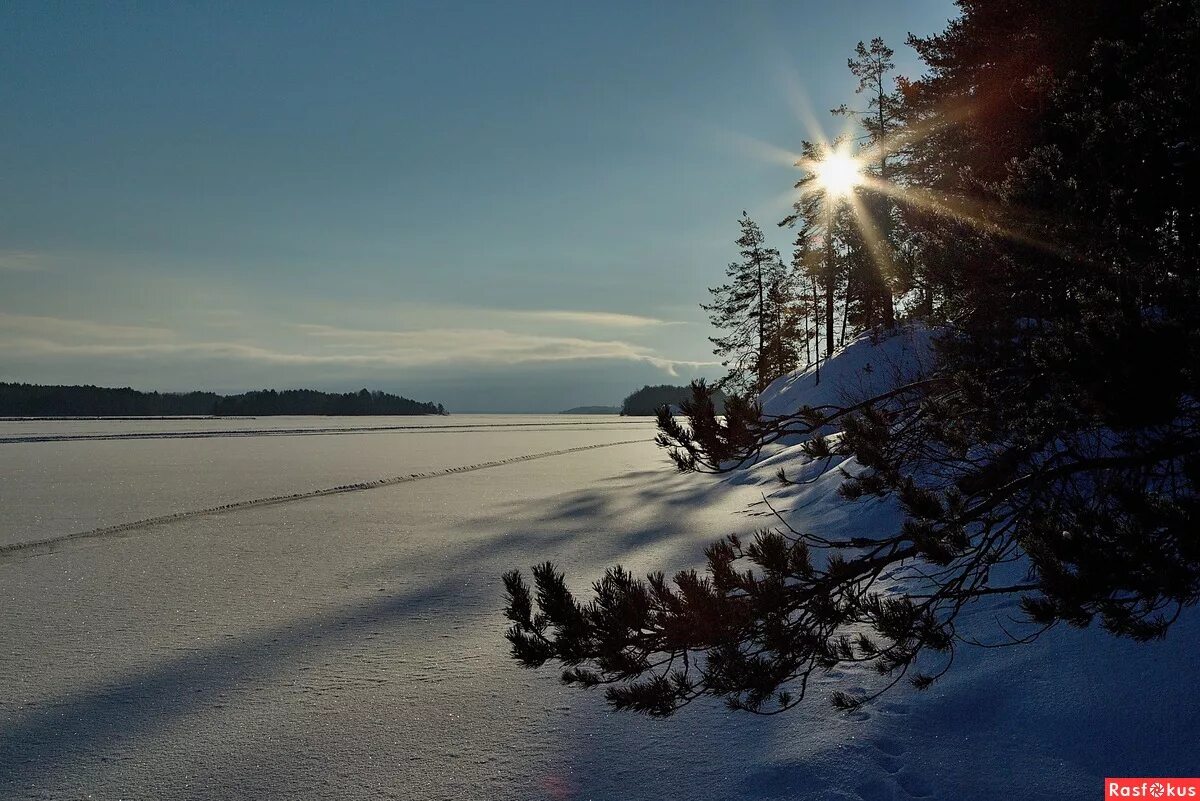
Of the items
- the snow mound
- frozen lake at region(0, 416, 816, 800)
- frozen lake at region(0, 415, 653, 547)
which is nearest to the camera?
frozen lake at region(0, 416, 816, 800)

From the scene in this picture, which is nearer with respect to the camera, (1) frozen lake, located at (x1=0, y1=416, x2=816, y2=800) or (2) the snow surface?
(2) the snow surface

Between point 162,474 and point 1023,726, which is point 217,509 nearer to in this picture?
point 162,474

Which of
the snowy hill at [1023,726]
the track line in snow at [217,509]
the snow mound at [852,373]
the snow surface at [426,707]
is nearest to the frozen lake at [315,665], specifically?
the snow surface at [426,707]

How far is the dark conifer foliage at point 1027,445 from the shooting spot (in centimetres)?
264

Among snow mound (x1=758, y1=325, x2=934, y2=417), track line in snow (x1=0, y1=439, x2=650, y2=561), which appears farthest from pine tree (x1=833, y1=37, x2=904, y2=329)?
track line in snow (x1=0, y1=439, x2=650, y2=561)

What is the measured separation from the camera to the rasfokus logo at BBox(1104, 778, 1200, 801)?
2.94m

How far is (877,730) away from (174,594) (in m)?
6.78

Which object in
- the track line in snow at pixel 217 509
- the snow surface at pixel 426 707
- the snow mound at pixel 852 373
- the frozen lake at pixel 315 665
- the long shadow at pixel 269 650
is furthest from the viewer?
the snow mound at pixel 852 373

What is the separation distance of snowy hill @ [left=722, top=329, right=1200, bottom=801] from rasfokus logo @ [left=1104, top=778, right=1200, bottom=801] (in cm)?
4

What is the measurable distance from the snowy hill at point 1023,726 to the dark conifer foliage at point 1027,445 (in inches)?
9.3

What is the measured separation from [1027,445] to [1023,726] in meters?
1.55

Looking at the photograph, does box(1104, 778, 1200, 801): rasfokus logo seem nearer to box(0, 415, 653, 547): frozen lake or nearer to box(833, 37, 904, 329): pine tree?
box(0, 415, 653, 547): frozen lake

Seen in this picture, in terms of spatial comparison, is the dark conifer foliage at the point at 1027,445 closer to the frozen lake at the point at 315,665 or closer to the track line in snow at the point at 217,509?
the frozen lake at the point at 315,665

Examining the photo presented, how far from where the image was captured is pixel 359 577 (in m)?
7.59
